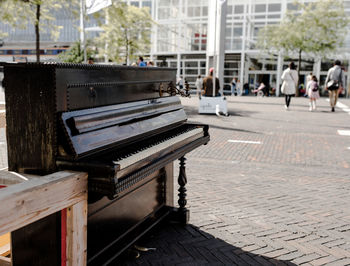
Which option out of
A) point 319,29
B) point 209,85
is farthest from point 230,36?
point 209,85

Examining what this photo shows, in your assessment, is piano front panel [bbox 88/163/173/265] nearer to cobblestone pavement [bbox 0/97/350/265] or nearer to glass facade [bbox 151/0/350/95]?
cobblestone pavement [bbox 0/97/350/265]

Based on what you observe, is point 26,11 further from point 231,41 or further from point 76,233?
point 231,41

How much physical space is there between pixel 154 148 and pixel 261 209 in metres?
2.17

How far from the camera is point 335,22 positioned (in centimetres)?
2928

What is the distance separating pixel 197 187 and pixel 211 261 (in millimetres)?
2014

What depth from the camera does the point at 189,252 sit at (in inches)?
122

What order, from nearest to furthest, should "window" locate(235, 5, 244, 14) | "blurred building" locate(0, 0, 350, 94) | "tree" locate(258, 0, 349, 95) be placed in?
"tree" locate(258, 0, 349, 95), "blurred building" locate(0, 0, 350, 94), "window" locate(235, 5, 244, 14)

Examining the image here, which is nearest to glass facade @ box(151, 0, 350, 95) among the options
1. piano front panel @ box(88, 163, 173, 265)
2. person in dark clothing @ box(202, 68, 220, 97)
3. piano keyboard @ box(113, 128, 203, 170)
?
person in dark clothing @ box(202, 68, 220, 97)

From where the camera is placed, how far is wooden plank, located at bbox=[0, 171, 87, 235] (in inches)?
63.7

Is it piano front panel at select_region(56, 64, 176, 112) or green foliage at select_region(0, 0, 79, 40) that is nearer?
piano front panel at select_region(56, 64, 176, 112)

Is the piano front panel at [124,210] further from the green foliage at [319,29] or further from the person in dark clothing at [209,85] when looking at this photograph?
the green foliage at [319,29]

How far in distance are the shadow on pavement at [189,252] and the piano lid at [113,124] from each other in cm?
102

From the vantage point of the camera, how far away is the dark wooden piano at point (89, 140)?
6.81 feet

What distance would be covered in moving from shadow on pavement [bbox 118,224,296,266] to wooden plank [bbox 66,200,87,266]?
813 millimetres
